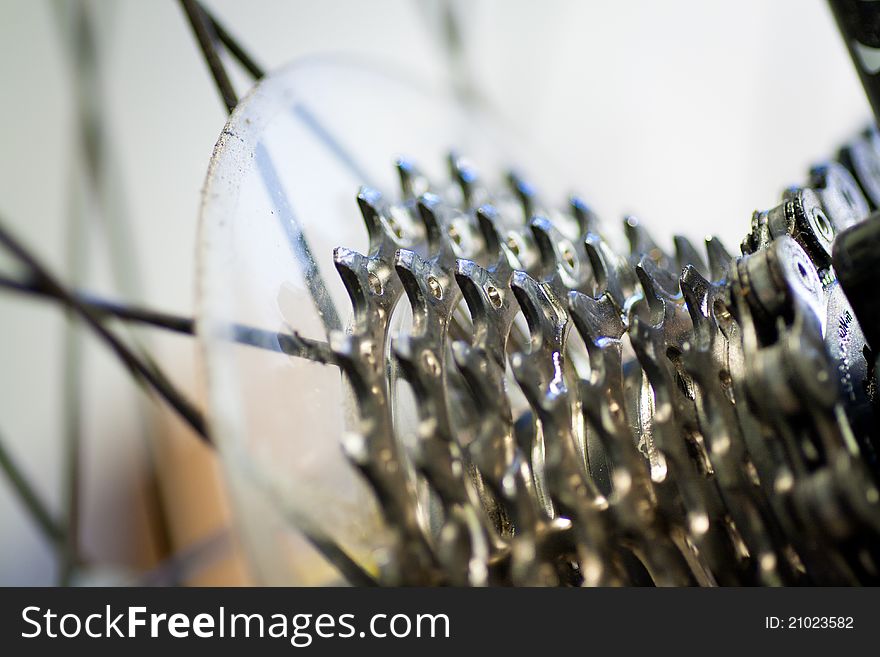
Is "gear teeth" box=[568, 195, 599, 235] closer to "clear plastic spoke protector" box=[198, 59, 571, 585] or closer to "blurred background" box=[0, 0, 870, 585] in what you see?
"clear plastic spoke protector" box=[198, 59, 571, 585]

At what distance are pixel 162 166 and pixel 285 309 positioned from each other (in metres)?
0.49

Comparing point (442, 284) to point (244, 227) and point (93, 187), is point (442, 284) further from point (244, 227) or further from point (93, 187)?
point (93, 187)

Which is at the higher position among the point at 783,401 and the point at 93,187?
the point at 93,187

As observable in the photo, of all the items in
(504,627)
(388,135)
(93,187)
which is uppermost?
(93,187)

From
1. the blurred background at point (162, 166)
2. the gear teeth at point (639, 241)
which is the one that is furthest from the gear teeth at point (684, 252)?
the blurred background at point (162, 166)

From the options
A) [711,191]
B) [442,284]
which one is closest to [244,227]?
[442,284]

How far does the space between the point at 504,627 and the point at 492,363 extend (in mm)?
69

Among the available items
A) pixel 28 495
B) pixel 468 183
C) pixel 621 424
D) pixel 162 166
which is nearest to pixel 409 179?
pixel 468 183

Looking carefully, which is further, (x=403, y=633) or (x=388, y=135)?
(x=388, y=135)

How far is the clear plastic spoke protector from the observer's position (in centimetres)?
20

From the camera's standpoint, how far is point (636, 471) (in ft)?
0.74

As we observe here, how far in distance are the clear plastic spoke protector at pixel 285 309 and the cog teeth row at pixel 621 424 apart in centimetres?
2

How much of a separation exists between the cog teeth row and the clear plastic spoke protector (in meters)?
0.02

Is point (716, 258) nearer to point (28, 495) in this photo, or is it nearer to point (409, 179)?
point (409, 179)
